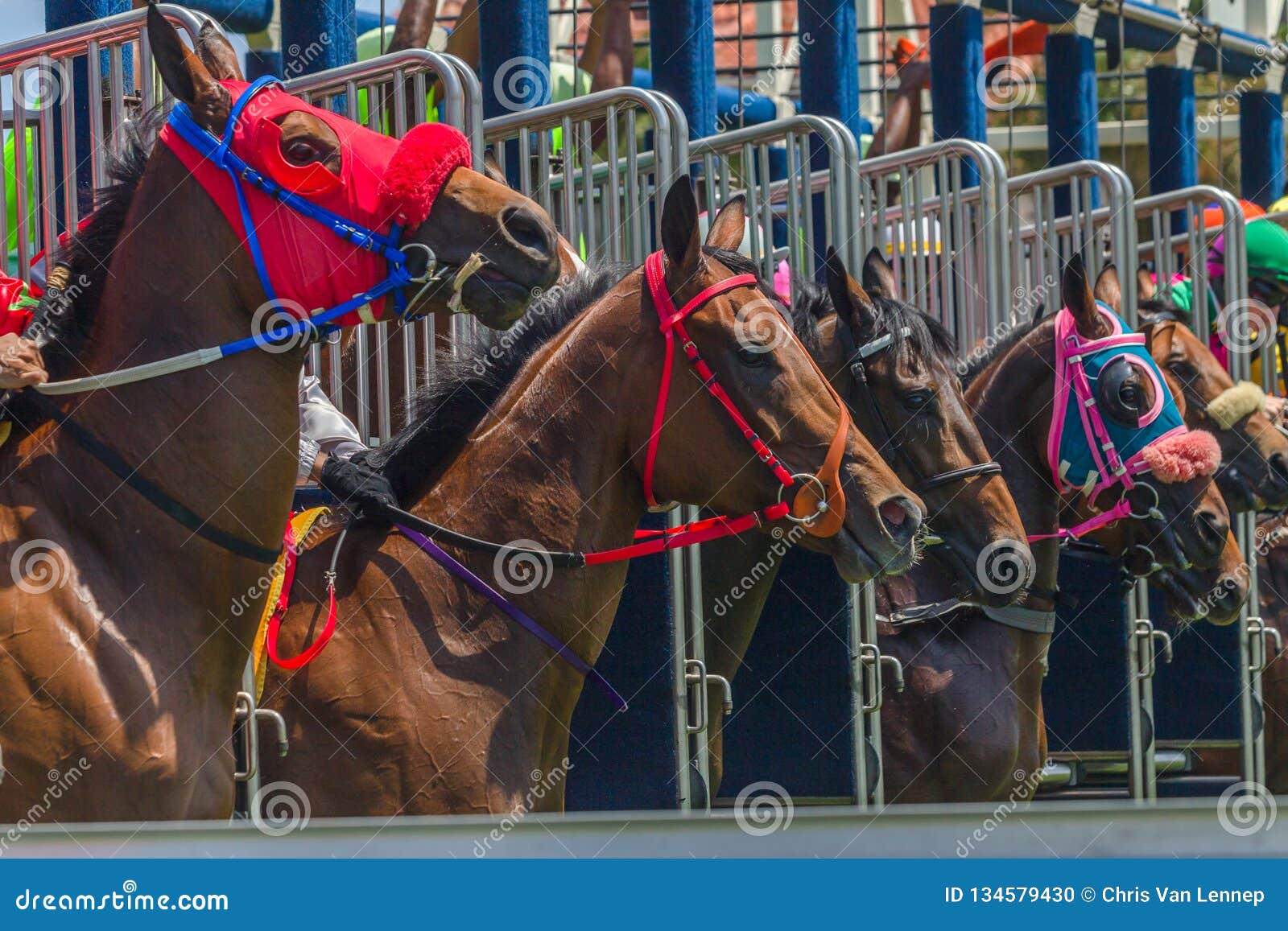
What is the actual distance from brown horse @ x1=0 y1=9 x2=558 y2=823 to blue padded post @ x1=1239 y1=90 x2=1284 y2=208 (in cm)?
883

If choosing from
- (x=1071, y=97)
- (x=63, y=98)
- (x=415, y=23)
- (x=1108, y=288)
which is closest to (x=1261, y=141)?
(x=1071, y=97)

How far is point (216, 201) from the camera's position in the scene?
10.2 ft

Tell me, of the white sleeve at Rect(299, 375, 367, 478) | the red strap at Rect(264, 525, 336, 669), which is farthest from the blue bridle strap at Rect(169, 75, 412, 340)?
the white sleeve at Rect(299, 375, 367, 478)

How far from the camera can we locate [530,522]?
147 inches

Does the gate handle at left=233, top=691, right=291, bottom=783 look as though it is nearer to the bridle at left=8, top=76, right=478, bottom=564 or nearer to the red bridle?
the bridle at left=8, top=76, right=478, bottom=564

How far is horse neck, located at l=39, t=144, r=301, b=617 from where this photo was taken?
305 cm

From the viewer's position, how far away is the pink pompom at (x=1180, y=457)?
5641 millimetres

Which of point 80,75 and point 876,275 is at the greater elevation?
point 80,75

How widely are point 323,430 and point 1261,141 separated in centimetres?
855

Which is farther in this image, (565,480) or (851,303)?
(851,303)

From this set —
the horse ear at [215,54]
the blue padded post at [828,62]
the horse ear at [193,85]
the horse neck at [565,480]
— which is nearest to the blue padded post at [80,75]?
the horse ear at [215,54]

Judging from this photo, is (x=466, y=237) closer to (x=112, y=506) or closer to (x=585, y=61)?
(x=112, y=506)

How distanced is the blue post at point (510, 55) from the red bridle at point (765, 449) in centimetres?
263

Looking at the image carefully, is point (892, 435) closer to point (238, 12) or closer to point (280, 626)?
point (280, 626)
